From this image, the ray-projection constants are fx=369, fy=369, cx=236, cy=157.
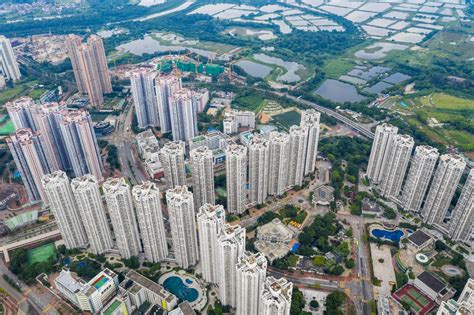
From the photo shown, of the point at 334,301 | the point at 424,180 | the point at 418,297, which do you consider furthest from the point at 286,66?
the point at 334,301

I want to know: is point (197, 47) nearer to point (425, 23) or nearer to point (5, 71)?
point (5, 71)

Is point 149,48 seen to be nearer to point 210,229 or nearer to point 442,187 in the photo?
point 210,229

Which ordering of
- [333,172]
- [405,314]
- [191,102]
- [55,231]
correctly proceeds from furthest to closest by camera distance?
1. [191,102]
2. [333,172]
3. [55,231]
4. [405,314]

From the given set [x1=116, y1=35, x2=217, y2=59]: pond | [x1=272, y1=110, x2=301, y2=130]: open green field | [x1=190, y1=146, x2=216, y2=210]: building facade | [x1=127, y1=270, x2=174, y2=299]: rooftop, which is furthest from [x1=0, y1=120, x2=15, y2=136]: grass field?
[x1=272, y1=110, x2=301, y2=130]: open green field

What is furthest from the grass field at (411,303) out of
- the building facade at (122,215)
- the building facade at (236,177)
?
the building facade at (122,215)

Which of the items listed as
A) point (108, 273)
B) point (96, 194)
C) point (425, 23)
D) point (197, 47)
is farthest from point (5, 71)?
point (425, 23)

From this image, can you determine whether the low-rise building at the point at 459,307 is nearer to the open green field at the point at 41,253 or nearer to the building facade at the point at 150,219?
the building facade at the point at 150,219
